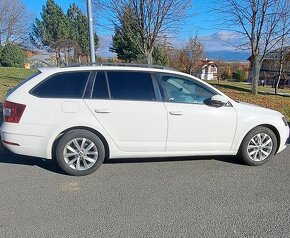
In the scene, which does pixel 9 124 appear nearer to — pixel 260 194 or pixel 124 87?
pixel 124 87

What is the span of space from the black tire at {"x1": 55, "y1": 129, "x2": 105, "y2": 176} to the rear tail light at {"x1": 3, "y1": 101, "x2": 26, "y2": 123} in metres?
0.64

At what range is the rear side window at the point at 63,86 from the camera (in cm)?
380

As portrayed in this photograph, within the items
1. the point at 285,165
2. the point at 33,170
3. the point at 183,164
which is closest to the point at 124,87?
the point at 183,164

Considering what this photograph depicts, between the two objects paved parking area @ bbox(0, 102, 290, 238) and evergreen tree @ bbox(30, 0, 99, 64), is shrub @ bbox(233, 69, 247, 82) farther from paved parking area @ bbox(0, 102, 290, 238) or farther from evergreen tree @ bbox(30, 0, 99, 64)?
paved parking area @ bbox(0, 102, 290, 238)

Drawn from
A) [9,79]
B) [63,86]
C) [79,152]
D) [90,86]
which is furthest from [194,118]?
[9,79]

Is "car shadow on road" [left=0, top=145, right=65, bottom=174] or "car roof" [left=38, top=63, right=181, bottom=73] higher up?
"car roof" [left=38, top=63, right=181, bottom=73]

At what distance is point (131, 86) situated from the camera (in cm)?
399

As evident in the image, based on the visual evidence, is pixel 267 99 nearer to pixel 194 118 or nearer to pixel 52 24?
pixel 194 118

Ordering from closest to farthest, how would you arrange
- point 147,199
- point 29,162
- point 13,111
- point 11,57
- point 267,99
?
point 147,199 → point 13,111 → point 29,162 → point 267,99 → point 11,57

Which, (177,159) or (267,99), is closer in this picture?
(177,159)

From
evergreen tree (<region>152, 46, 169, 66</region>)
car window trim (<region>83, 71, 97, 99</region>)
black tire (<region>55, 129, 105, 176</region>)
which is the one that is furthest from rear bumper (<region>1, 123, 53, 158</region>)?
evergreen tree (<region>152, 46, 169, 66</region>)

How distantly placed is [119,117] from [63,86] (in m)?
0.89

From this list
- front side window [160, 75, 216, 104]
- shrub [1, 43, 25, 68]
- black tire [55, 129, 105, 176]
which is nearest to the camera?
black tire [55, 129, 105, 176]

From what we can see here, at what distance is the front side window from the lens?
410 cm
